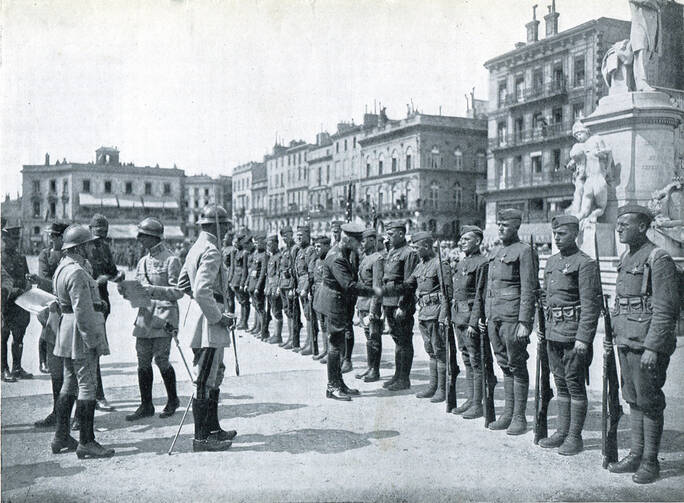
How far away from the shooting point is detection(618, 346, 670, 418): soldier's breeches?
4523mm

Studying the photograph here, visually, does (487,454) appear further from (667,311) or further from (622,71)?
(622,71)

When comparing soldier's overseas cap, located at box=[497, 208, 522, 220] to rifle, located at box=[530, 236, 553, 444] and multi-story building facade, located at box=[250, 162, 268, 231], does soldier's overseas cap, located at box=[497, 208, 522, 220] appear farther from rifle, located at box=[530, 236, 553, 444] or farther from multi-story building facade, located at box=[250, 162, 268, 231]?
multi-story building facade, located at box=[250, 162, 268, 231]

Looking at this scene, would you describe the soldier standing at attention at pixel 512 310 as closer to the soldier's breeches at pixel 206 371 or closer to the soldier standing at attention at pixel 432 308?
the soldier standing at attention at pixel 432 308

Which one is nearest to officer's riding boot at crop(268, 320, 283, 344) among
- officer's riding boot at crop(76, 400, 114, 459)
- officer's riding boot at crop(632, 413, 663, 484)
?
officer's riding boot at crop(76, 400, 114, 459)

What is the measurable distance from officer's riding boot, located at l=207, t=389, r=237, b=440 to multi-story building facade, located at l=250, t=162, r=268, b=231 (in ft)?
238

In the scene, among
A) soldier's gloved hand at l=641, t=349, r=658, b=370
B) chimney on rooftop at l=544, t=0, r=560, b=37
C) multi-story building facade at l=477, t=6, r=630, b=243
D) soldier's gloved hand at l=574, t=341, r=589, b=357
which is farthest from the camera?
multi-story building facade at l=477, t=6, r=630, b=243

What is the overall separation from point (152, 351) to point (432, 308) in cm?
334

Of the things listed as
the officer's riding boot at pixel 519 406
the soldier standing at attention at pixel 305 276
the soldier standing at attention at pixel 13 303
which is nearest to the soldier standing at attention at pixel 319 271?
the soldier standing at attention at pixel 305 276

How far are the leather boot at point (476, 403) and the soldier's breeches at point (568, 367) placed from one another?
1075 mm

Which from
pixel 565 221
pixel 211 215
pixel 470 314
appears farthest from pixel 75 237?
pixel 565 221

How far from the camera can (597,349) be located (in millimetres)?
9523

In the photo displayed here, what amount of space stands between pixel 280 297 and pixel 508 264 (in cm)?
616

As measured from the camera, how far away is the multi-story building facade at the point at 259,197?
259 ft

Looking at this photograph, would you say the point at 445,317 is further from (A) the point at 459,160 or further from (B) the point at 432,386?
(A) the point at 459,160
